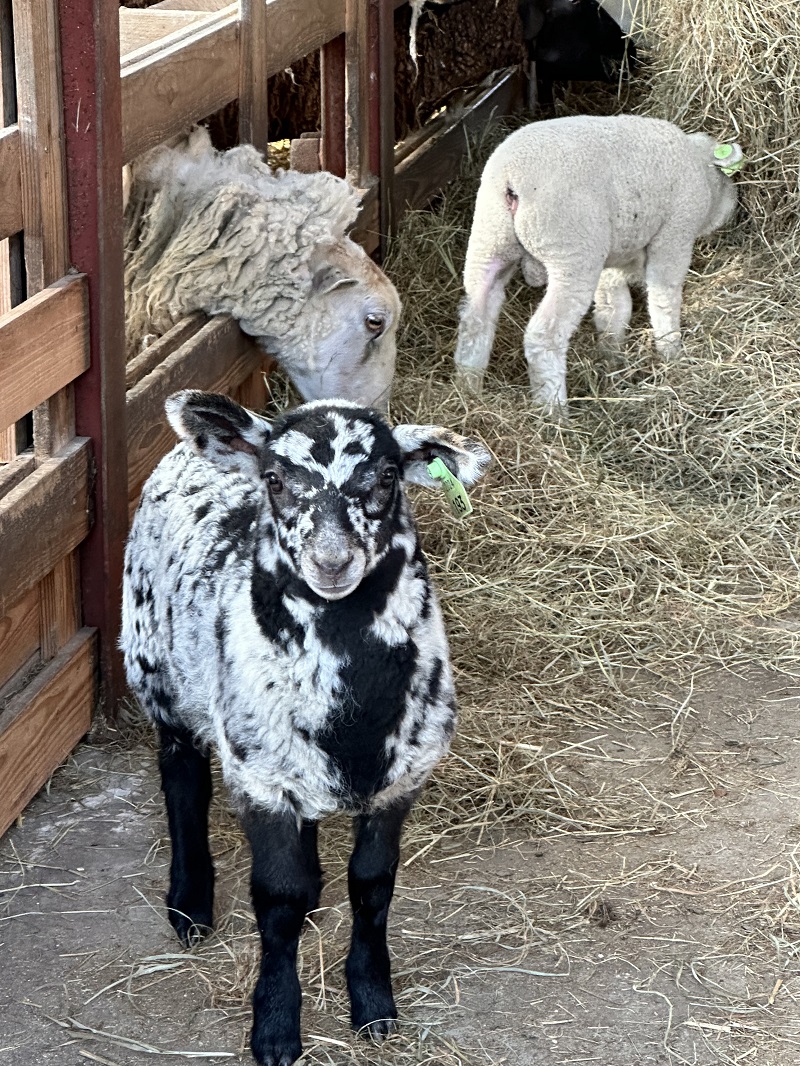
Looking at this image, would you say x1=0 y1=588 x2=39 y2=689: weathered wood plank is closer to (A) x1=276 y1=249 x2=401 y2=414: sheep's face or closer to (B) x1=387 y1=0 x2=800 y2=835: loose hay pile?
(B) x1=387 y1=0 x2=800 y2=835: loose hay pile

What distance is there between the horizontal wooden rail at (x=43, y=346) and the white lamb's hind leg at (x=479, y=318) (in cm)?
259

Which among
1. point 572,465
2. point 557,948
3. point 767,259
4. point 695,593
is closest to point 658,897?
point 557,948

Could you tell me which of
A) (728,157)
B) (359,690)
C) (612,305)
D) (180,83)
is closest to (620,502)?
(612,305)

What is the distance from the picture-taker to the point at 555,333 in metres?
5.79

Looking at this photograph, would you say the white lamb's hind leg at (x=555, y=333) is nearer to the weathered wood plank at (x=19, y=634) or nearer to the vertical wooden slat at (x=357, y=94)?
the vertical wooden slat at (x=357, y=94)

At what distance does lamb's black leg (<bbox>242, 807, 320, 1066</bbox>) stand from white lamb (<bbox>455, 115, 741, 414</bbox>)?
3377 millimetres

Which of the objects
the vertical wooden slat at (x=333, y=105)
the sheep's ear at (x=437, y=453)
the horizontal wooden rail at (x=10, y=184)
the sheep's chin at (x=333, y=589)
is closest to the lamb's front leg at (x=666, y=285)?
the vertical wooden slat at (x=333, y=105)

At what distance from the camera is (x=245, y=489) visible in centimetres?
319

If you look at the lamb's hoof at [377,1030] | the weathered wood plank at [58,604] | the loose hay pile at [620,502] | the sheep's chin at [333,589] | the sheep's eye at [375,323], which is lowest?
the loose hay pile at [620,502]

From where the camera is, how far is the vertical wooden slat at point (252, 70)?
4.80 meters

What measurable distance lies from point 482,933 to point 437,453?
3.56 feet

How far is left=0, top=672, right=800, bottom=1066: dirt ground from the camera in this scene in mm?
2734

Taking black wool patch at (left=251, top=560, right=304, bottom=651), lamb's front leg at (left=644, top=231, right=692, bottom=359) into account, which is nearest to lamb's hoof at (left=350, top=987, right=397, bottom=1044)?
black wool patch at (left=251, top=560, right=304, bottom=651)

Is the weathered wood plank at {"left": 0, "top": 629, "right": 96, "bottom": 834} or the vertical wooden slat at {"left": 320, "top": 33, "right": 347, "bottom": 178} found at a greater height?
the vertical wooden slat at {"left": 320, "top": 33, "right": 347, "bottom": 178}
